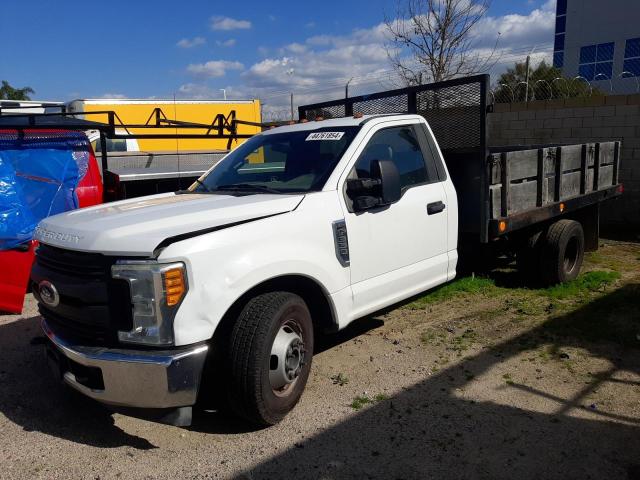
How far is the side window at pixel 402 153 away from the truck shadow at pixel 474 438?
1.66 meters

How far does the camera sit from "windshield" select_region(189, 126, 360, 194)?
169 inches

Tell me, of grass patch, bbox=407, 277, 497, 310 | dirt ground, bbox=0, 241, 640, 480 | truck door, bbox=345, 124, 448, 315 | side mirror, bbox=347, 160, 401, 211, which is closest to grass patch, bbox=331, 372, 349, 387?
dirt ground, bbox=0, 241, 640, 480

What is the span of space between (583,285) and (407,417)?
3.81 metres

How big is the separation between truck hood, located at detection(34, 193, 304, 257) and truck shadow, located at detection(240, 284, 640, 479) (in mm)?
1455

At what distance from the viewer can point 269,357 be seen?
3451 millimetres

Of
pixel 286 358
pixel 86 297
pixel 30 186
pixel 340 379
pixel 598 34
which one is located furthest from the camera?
pixel 598 34

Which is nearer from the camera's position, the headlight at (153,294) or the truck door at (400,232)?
the headlight at (153,294)

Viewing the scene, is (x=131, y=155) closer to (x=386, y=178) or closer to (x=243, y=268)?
(x=386, y=178)

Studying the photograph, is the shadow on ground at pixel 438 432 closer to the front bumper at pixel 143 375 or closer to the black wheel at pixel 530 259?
the front bumper at pixel 143 375

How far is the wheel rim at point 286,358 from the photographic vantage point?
3586mm

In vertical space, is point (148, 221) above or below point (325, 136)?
below

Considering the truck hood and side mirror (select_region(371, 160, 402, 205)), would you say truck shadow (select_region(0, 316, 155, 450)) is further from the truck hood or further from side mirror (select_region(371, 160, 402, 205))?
side mirror (select_region(371, 160, 402, 205))

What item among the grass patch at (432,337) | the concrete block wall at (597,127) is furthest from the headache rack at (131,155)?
the concrete block wall at (597,127)

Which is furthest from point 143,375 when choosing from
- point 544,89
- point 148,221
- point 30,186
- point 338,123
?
point 544,89
